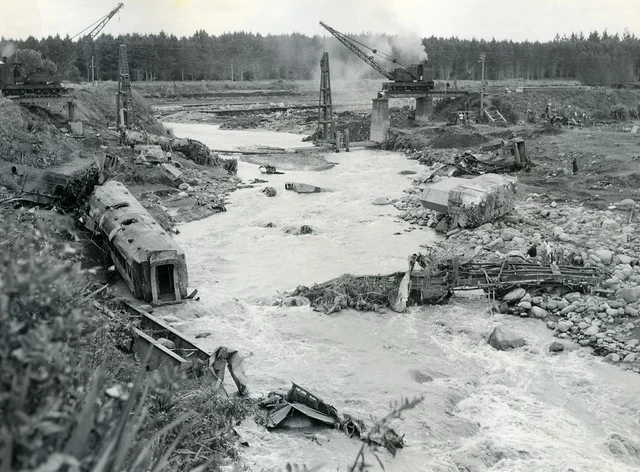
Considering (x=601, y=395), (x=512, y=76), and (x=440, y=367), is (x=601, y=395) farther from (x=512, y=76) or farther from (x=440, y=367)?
(x=512, y=76)

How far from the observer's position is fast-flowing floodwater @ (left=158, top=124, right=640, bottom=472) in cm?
838

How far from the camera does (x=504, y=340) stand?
456 inches

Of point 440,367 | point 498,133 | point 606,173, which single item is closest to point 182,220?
point 440,367

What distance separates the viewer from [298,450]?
26.9 ft

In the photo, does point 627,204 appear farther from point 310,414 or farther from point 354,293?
point 310,414

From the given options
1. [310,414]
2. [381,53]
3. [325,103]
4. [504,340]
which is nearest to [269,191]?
[504,340]

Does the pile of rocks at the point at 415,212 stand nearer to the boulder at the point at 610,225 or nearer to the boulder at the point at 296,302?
the boulder at the point at 610,225

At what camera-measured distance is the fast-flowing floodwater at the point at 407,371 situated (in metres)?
8.38

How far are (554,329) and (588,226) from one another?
21.2ft

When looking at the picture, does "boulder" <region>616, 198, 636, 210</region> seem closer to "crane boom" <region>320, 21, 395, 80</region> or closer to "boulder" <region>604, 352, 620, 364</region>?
"boulder" <region>604, 352, 620, 364</region>

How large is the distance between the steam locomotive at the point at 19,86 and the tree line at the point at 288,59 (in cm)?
3505

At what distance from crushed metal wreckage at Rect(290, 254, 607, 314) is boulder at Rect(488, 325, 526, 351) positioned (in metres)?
1.78

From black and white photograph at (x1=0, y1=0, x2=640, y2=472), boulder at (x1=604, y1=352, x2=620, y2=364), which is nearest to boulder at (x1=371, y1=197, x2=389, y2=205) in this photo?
black and white photograph at (x1=0, y1=0, x2=640, y2=472)

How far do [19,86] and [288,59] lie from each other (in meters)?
75.0
